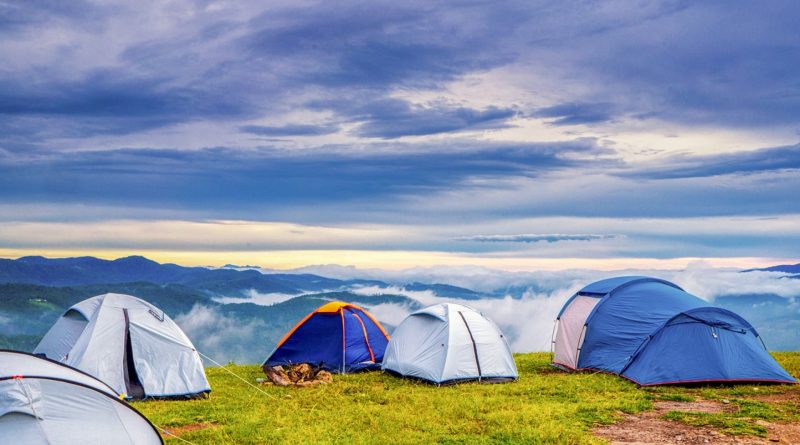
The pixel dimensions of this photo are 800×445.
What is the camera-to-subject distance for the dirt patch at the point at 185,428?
529 inches

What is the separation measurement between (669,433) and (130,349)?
1242cm

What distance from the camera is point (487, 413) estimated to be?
14867mm

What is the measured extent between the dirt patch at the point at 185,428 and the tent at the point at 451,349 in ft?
21.2

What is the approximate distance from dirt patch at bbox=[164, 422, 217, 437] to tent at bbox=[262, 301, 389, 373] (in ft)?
23.2

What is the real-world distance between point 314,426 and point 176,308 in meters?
98.9

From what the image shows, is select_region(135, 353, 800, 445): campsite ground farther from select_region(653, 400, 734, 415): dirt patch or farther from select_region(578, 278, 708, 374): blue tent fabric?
select_region(578, 278, 708, 374): blue tent fabric

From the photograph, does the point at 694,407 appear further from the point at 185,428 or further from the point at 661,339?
the point at 185,428

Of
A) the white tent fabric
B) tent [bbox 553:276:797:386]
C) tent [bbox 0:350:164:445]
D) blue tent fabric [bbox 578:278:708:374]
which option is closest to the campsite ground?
tent [bbox 553:276:797:386]

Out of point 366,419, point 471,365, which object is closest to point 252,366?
point 471,365

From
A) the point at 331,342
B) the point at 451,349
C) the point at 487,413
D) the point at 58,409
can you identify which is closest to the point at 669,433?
the point at 487,413

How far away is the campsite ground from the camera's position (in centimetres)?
1306

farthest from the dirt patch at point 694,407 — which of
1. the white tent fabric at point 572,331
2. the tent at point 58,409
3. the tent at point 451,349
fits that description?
the tent at point 58,409

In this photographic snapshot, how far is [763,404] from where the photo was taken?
52.1 ft

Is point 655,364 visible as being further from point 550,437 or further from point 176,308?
point 176,308
